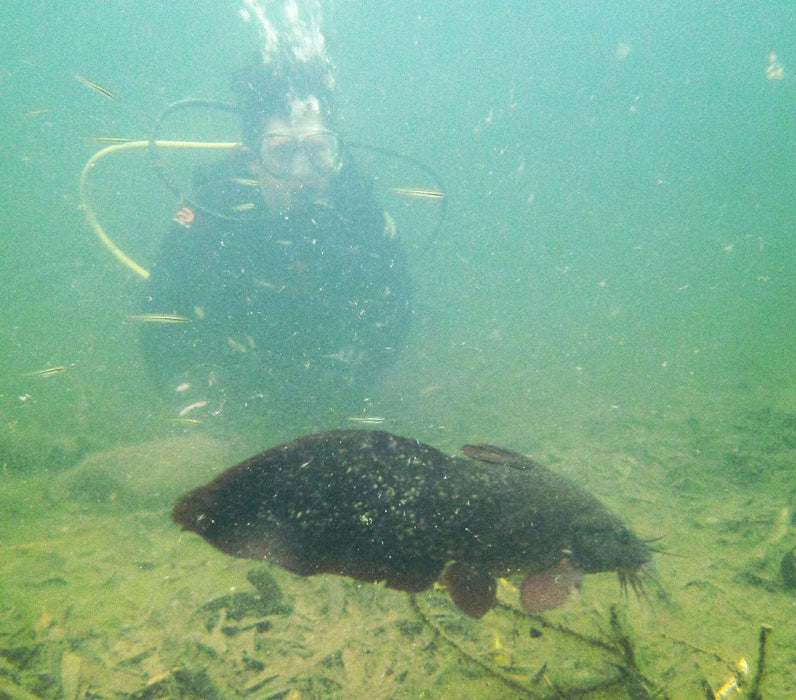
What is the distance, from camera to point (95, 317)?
16750 mm

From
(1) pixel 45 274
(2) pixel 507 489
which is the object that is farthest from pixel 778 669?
(1) pixel 45 274

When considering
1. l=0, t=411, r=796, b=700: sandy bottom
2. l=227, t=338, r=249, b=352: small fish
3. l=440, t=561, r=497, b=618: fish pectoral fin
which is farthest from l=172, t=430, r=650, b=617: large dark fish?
l=227, t=338, r=249, b=352: small fish

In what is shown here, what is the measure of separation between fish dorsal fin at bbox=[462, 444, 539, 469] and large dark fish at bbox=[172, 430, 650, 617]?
0.32ft

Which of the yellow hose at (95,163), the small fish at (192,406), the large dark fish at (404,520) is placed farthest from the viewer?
the yellow hose at (95,163)

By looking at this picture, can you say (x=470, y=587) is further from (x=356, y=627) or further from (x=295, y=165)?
(x=295, y=165)

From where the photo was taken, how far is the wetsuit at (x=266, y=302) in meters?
6.62

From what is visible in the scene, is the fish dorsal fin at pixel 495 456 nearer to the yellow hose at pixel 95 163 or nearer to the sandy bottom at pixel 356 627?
the sandy bottom at pixel 356 627

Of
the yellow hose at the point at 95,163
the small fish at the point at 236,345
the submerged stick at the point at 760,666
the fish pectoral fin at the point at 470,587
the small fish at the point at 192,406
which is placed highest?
the yellow hose at the point at 95,163

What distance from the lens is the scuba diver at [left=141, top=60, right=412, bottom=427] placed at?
6.63 metres

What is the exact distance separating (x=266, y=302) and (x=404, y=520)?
5451 mm

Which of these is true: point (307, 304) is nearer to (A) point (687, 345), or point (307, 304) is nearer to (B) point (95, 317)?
(A) point (687, 345)

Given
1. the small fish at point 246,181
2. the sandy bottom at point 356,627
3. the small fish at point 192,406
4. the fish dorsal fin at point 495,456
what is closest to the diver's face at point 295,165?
Result: the small fish at point 246,181

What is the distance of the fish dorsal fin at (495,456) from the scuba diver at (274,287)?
4.46 meters

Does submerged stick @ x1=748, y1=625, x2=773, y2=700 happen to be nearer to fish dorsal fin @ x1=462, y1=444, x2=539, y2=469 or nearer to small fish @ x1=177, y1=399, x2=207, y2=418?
fish dorsal fin @ x1=462, y1=444, x2=539, y2=469
